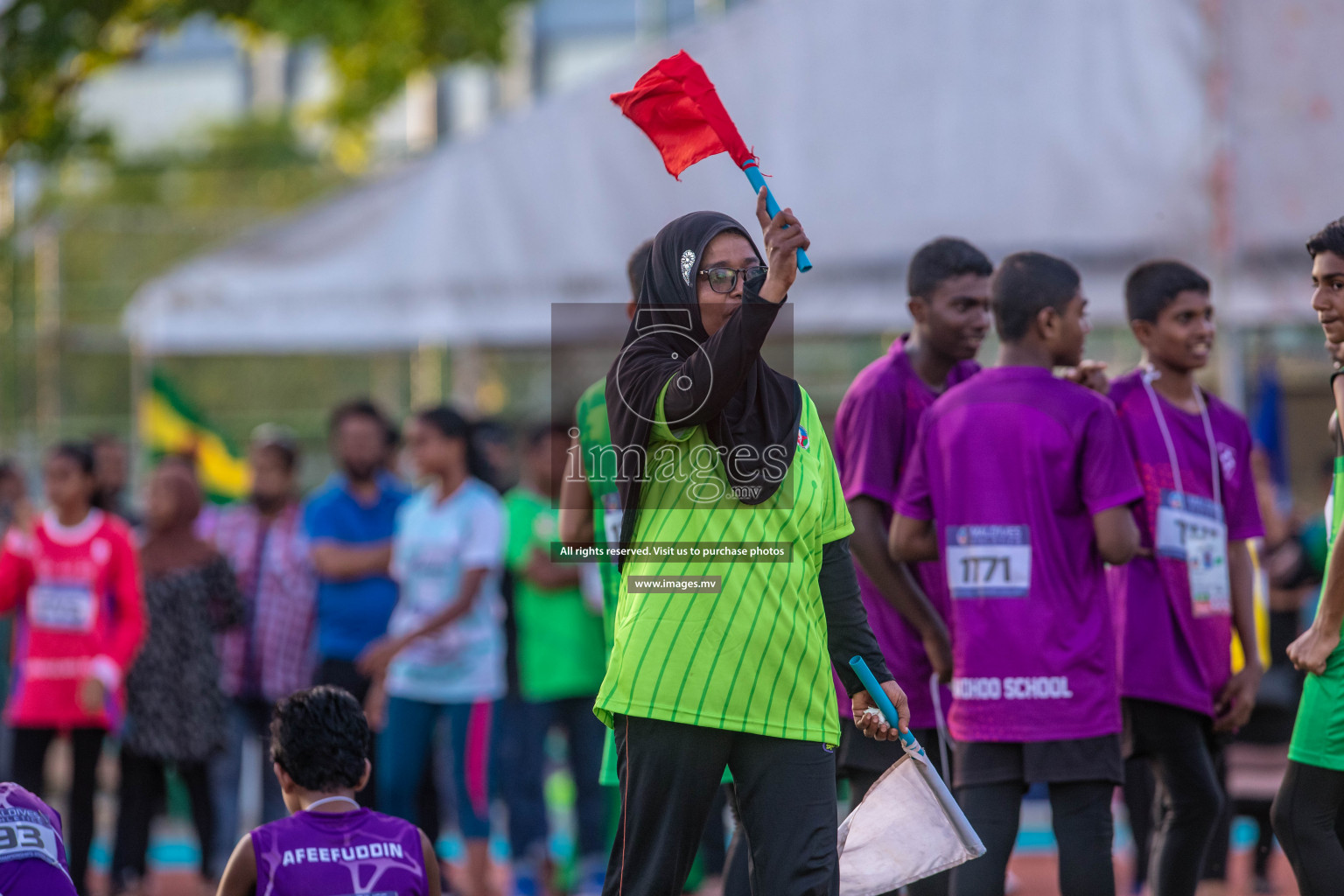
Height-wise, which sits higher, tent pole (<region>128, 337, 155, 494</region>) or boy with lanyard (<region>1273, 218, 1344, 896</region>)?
tent pole (<region>128, 337, 155, 494</region>)

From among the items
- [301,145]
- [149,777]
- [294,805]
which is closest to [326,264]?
[149,777]

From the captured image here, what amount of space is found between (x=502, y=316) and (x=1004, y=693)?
5.65m

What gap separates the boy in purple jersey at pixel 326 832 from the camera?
372 centimetres

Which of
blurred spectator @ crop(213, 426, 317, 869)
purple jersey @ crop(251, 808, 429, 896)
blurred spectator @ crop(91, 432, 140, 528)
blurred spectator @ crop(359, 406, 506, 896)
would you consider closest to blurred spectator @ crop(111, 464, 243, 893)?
blurred spectator @ crop(213, 426, 317, 869)

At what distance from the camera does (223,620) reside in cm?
779

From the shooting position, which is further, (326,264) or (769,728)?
(326,264)

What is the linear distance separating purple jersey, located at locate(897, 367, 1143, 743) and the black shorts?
40 millimetres

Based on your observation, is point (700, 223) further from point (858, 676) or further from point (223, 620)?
point (223, 620)

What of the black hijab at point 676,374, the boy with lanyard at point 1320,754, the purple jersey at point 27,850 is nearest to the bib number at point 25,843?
the purple jersey at point 27,850

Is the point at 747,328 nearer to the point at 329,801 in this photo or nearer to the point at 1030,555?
the point at 1030,555

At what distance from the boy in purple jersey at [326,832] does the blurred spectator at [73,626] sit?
3288mm

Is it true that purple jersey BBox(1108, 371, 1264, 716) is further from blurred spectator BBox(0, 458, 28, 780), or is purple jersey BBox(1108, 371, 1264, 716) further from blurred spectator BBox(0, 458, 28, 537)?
blurred spectator BBox(0, 458, 28, 537)

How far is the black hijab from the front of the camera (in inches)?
136

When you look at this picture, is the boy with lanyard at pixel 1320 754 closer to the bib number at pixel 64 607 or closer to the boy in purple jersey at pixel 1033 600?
the boy in purple jersey at pixel 1033 600
